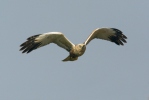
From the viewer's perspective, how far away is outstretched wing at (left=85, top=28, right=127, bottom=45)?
32.2 metres

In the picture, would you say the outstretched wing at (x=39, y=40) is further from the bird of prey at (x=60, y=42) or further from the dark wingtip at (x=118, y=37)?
the dark wingtip at (x=118, y=37)

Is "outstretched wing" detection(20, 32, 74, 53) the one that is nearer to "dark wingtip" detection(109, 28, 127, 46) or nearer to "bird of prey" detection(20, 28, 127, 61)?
"bird of prey" detection(20, 28, 127, 61)

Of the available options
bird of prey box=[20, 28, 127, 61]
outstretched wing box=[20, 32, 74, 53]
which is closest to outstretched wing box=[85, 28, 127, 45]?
bird of prey box=[20, 28, 127, 61]

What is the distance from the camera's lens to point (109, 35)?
33375mm

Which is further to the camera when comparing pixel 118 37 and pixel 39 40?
pixel 118 37

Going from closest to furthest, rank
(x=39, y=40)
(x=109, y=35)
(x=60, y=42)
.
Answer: (x=39, y=40), (x=60, y=42), (x=109, y=35)

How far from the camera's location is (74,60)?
31375mm

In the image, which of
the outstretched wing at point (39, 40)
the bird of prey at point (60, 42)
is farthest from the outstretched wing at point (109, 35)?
the outstretched wing at point (39, 40)

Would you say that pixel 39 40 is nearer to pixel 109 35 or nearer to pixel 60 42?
pixel 60 42

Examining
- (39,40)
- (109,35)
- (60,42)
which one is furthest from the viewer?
(109,35)

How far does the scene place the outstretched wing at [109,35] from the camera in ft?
106

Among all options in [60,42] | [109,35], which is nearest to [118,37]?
[109,35]

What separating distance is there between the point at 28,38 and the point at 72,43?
2.51 metres

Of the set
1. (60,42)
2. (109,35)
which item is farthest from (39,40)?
(109,35)
